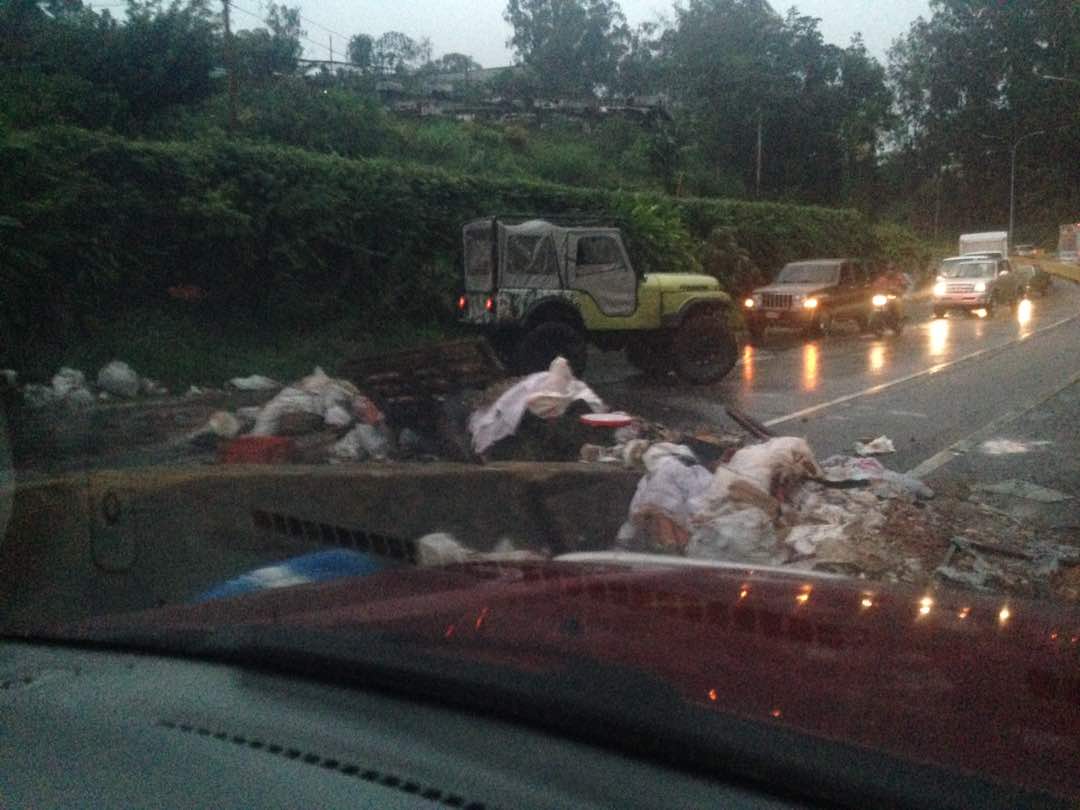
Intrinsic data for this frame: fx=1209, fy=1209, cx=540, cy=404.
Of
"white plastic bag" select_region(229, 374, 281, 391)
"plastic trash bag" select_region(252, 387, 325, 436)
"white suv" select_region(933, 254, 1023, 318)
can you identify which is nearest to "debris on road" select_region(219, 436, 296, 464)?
"plastic trash bag" select_region(252, 387, 325, 436)

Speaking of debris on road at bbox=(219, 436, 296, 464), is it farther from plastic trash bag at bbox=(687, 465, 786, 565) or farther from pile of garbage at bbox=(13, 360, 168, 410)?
pile of garbage at bbox=(13, 360, 168, 410)

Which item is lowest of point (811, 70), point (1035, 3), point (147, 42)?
point (147, 42)

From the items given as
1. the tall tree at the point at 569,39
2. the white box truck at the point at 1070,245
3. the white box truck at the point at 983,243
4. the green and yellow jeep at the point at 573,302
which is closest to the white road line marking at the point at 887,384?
the green and yellow jeep at the point at 573,302

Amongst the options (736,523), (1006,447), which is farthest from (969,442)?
(736,523)

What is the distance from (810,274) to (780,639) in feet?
77.4

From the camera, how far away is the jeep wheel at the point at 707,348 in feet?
56.3

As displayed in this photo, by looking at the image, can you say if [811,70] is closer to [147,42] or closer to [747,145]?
[747,145]

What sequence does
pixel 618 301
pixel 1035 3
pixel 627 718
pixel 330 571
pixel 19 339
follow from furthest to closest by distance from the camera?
pixel 1035 3 → pixel 618 301 → pixel 19 339 → pixel 330 571 → pixel 627 718

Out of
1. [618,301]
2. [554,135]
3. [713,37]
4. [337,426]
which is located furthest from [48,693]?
[713,37]

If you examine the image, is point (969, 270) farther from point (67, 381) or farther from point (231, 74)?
point (67, 381)

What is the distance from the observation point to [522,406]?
392 inches

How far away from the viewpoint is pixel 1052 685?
97.0 inches

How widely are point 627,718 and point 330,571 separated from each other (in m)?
2.62

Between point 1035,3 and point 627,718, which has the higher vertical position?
point 1035,3
